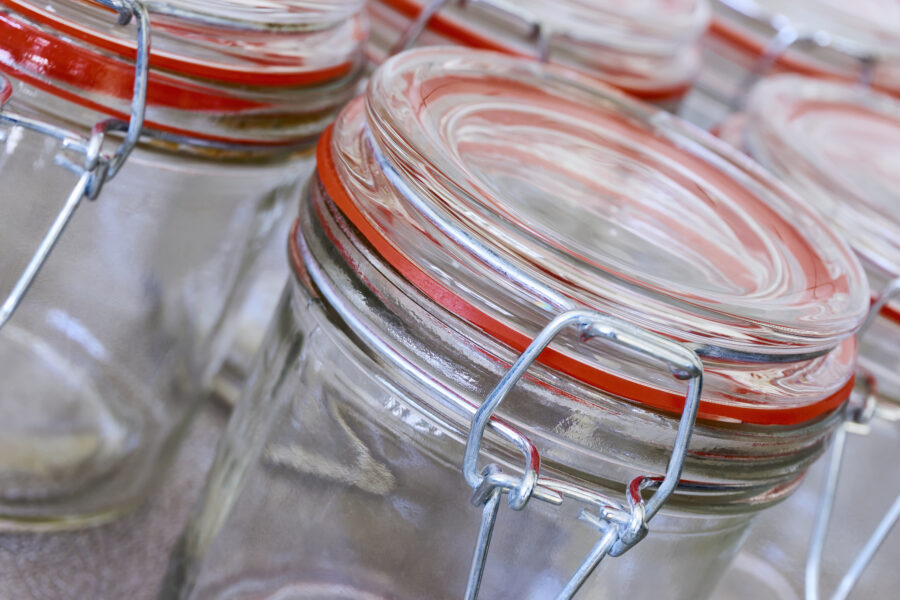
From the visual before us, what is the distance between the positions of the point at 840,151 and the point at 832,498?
145 mm

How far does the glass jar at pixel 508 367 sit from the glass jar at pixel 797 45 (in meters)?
0.24

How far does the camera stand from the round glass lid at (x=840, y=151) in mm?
337

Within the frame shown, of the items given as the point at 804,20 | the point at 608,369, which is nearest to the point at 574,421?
the point at 608,369

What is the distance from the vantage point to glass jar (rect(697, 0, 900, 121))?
0.52 m

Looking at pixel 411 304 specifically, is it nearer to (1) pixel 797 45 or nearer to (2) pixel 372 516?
(2) pixel 372 516

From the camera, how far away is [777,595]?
0.37 metres

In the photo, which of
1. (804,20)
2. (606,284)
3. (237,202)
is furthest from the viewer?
Result: (804,20)

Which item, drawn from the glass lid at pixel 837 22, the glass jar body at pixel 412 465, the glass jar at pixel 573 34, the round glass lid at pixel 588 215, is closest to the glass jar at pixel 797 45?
the glass lid at pixel 837 22

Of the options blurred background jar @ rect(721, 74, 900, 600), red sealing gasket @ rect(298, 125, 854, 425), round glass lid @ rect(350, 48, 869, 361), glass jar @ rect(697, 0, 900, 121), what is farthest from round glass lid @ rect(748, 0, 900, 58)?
red sealing gasket @ rect(298, 125, 854, 425)

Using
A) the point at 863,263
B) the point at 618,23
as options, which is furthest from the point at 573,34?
the point at 863,263

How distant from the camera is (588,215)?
0.28 metres

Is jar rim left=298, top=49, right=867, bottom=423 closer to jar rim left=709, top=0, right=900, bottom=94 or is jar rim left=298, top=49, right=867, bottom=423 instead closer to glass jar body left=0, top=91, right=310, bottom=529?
glass jar body left=0, top=91, right=310, bottom=529

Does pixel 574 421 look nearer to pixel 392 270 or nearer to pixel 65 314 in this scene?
pixel 392 270

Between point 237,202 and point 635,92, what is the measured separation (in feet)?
0.57
